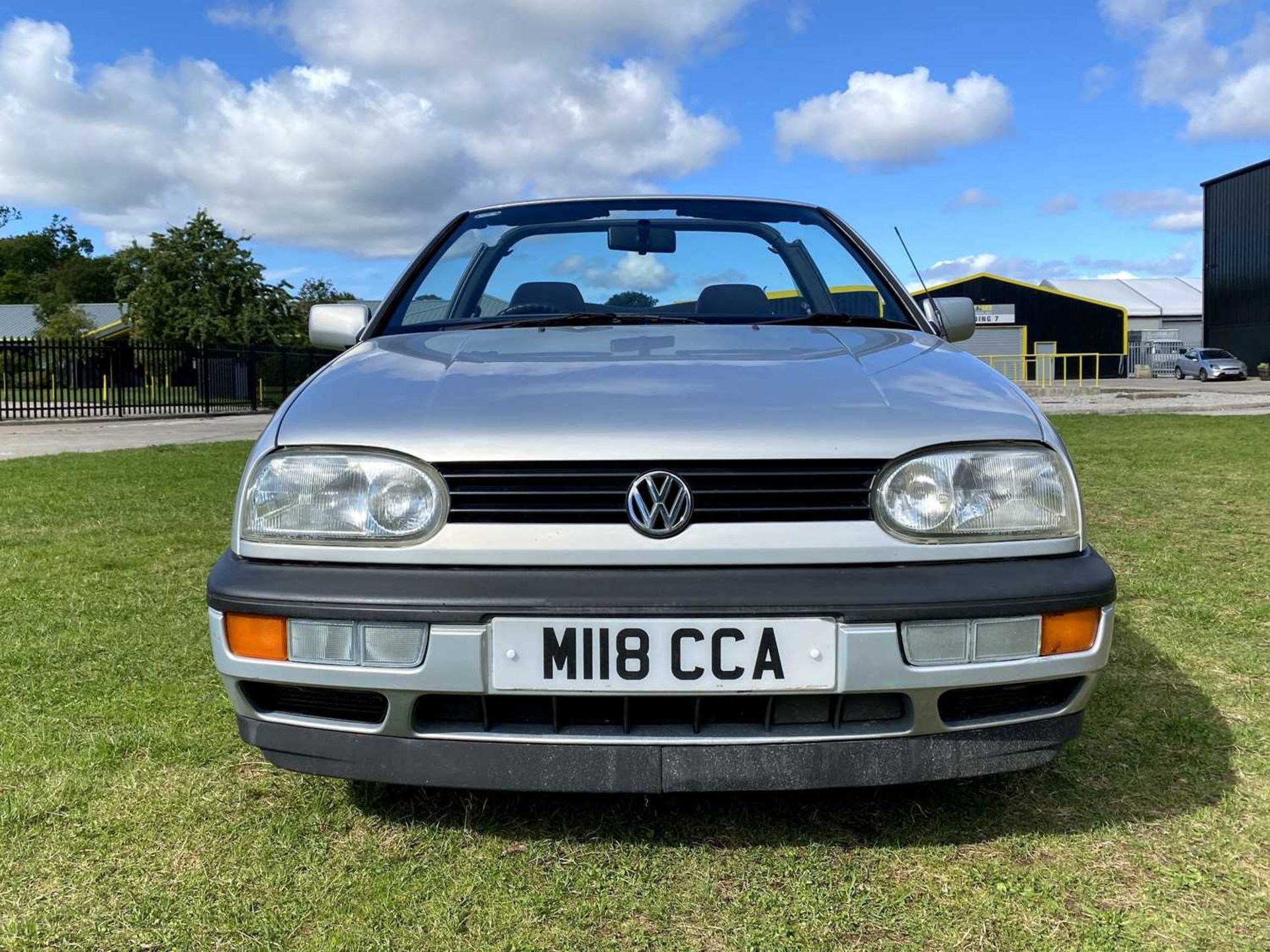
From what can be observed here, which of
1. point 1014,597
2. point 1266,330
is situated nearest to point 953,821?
point 1014,597

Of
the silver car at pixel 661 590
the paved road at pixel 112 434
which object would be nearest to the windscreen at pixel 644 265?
the silver car at pixel 661 590

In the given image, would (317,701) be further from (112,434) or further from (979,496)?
(112,434)

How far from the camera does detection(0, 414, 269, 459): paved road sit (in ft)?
39.3

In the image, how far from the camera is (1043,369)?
1382 inches

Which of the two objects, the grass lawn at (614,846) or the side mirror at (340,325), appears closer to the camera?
the grass lawn at (614,846)

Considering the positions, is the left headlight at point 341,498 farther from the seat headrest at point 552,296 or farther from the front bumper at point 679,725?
the seat headrest at point 552,296

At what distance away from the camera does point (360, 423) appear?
1774 millimetres

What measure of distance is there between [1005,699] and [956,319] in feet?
4.85

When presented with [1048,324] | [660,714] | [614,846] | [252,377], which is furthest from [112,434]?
[1048,324]

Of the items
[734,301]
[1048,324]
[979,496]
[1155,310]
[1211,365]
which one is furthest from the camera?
[1155,310]

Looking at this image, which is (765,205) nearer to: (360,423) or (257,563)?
(360,423)

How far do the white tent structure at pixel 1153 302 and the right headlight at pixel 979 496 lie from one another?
57.9 m

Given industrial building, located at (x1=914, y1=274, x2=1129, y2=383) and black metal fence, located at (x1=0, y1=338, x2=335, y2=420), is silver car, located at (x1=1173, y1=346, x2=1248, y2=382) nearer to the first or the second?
industrial building, located at (x1=914, y1=274, x2=1129, y2=383)

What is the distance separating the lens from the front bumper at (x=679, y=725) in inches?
63.1
